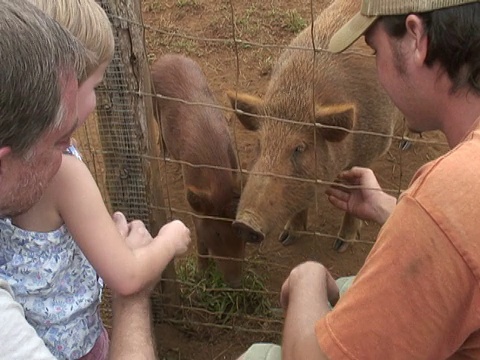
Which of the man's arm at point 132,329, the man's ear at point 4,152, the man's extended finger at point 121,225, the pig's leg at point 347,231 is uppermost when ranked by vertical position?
the man's ear at point 4,152

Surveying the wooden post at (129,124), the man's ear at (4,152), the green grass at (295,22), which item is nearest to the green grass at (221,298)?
the wooden post at (129,124)

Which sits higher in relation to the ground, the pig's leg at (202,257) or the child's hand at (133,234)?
the child's hand at (133,234)

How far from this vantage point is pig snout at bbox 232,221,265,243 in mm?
3807

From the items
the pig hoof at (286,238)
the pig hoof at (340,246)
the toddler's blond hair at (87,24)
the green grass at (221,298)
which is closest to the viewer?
the toddler's blond hair at (87,24)

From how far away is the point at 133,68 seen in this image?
2.96 meters

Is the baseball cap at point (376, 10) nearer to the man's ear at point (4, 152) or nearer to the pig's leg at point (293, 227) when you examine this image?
the man's ear at point (4, 152)

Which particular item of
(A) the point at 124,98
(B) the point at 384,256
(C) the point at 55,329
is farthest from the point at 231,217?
(B) the point at 384,256

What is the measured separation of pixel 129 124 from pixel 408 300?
1.79 meters

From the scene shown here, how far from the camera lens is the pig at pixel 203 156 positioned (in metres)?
4.07

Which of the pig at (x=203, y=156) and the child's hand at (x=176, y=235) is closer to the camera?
the child's hand at (x=176, y=235)

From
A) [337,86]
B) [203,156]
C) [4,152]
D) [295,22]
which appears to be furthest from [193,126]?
[4,152]

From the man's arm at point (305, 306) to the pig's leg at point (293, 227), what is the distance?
2.09m

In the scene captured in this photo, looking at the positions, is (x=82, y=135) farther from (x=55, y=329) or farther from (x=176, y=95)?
(x=55, y=329)

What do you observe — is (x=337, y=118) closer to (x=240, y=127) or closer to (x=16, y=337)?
(x=240, y=127)
